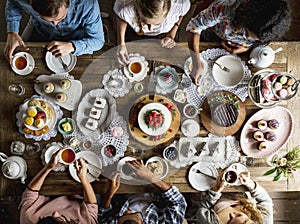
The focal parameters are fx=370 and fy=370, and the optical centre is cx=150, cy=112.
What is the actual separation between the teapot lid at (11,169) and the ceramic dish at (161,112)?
0.77 m

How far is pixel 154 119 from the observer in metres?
2.19

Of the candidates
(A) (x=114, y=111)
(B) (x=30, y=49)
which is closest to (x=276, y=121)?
(A) (x=114, y=111)

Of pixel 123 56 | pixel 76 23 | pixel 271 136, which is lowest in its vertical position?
pixel 271 136

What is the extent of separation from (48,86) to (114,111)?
415mm

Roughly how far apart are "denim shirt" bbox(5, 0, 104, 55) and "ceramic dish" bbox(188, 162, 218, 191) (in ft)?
3.13

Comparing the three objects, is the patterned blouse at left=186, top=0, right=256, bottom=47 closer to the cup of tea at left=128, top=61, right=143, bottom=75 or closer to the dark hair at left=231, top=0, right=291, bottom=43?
the dark hair at left=231, top=0, right=291, bottom=43

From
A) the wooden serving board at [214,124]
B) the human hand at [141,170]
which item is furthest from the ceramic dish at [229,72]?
the human hand at [141,170]

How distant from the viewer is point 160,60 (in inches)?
90.6

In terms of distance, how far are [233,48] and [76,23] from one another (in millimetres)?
979

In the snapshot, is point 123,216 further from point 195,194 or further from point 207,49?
point 207,49

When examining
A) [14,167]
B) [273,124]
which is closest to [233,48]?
[273,124]

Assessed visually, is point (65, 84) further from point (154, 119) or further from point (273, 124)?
point (273, 124)

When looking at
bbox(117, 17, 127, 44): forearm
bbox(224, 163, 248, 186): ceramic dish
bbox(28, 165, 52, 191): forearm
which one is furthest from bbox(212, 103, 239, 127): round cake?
bbox(28, 165, 52, 191): forearm

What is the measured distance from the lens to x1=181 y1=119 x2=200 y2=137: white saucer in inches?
89.6
